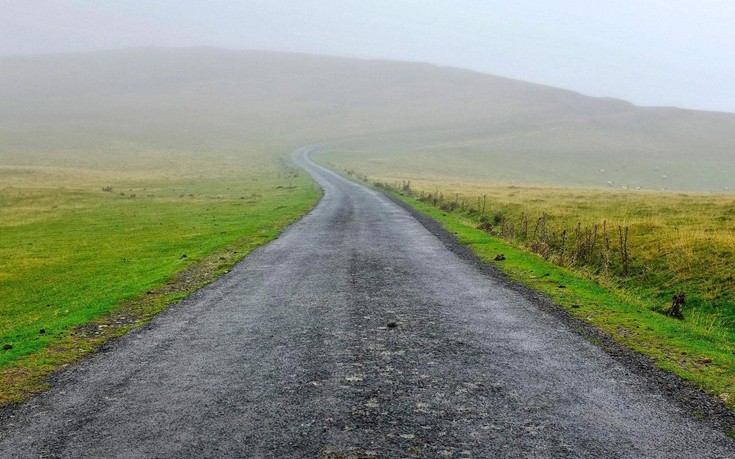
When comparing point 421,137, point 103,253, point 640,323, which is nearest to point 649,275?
point 640,323

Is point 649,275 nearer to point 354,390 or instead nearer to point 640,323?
point 640,323

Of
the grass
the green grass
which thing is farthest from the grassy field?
the grass

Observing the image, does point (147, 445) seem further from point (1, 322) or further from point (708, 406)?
point (1, 322)

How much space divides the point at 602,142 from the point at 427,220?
132320 mm

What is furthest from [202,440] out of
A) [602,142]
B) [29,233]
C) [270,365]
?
[602,142]

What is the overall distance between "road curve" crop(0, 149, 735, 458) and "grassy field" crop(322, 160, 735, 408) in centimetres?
143

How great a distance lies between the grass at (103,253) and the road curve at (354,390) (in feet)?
3.93

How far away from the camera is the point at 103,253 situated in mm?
25031

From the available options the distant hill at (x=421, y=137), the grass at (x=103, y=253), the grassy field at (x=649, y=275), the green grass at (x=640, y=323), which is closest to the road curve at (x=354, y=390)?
the green grass at (x=640, y=323)

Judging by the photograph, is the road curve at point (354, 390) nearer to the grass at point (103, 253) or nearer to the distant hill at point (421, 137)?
the grass at point (103, 253)

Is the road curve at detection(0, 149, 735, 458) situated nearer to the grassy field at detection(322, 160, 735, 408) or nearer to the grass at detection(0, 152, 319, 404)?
the grass at detection(0, 152, 319, 404)

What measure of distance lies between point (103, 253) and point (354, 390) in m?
21.1

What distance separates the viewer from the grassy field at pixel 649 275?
10242mm

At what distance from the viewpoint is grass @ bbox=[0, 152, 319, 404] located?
36.7 ft
